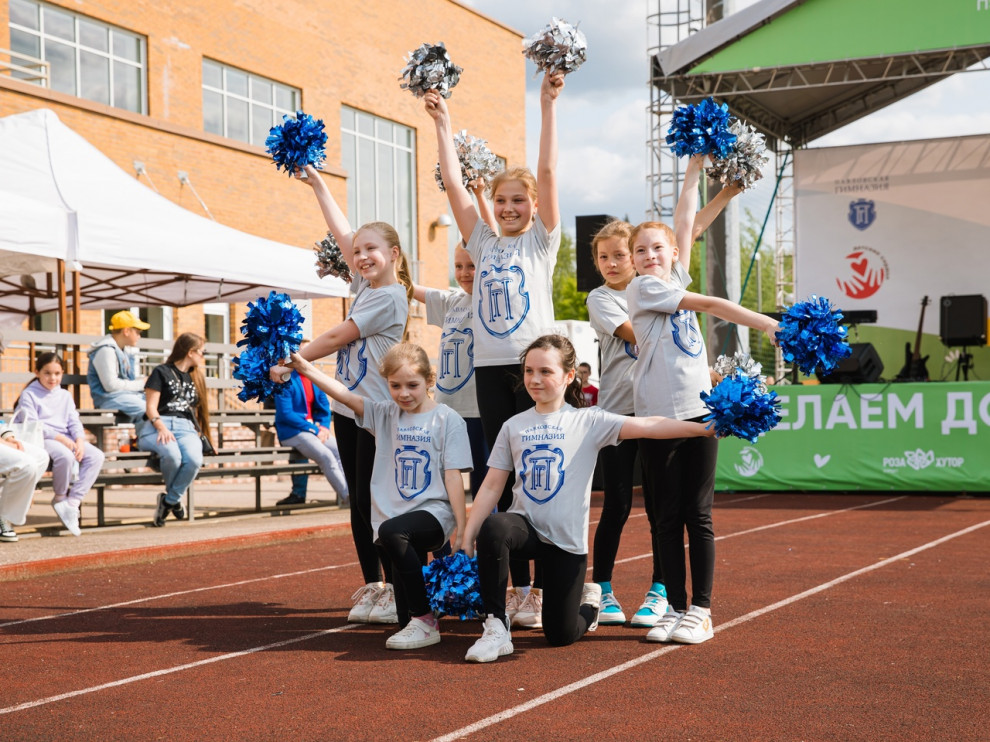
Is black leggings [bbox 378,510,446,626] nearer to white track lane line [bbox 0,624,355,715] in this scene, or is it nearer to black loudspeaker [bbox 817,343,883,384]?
white track lane line [bbox 0,624,355,715]

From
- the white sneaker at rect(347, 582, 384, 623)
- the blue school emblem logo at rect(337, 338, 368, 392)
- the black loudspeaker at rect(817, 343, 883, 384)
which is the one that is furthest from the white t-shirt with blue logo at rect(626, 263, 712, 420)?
the black loudspeaker at rect(817, 343, 883, 384)

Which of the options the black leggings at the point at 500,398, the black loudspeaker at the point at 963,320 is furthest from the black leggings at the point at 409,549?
the black loudspeaker at the point at 963,320

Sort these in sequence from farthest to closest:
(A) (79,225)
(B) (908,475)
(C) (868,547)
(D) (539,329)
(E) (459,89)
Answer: (E) (459,89) → (B) (908,475) → (A) (79,225) → (C) (868,547) → (D) (539,329)

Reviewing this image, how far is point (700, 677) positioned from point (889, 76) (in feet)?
41.5

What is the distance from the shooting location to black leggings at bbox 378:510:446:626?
5.16 meters

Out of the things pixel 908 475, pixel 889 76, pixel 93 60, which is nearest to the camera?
pixel 908 475

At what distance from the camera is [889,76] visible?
15219mm

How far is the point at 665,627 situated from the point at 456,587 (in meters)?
0.96

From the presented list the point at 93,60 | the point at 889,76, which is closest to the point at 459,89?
the point at 93,60

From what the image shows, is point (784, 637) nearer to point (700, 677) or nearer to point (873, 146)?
point (700, 677)

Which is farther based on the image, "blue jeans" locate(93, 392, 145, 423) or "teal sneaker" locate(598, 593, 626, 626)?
"blue jeans" locate(93, 392, 145, 423)

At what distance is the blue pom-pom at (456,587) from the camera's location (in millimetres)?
5109

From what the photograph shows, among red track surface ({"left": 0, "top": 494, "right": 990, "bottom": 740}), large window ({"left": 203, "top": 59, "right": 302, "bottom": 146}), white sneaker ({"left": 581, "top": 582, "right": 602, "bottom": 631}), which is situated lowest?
red track surface ({"left": 0, "top": 494, "right": 990, "bottom": 740})

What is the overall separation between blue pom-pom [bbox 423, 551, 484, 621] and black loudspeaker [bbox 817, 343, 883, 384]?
409 inches
